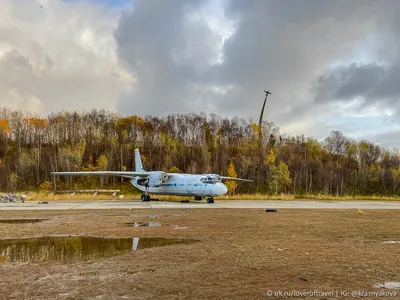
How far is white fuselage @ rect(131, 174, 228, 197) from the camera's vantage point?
3197 cm

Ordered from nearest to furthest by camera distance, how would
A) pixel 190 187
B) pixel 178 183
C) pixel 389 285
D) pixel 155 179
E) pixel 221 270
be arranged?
pixel 389 285 < pixel 221 270 < pixel 190 187 < pixel 178 183 < pixel 155 179

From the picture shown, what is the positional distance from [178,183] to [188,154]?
4634 centimetres

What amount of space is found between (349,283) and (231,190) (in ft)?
177

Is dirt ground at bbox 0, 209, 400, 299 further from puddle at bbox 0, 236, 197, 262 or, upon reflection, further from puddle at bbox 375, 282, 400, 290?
puddle at bbox 0, 236, 197, 262

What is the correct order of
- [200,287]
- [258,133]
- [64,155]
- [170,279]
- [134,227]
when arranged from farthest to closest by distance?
[258,133] → [64,155] → [134,227] → [170,279] → [200,287]

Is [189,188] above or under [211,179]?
under

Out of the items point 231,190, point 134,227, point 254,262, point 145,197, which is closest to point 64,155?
point 231,190

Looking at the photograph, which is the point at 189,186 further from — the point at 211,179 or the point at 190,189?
the point at 211,179

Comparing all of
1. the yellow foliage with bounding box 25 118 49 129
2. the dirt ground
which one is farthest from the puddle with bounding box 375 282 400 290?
the yellow foliage with bounding box 25 118 49 129

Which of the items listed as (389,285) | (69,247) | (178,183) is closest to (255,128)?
(178,183)

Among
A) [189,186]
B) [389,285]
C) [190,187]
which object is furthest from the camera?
[189,186]

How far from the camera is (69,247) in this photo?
10.3 metres

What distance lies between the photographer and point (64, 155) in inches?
2958

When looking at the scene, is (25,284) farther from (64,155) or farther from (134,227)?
(64,155)
